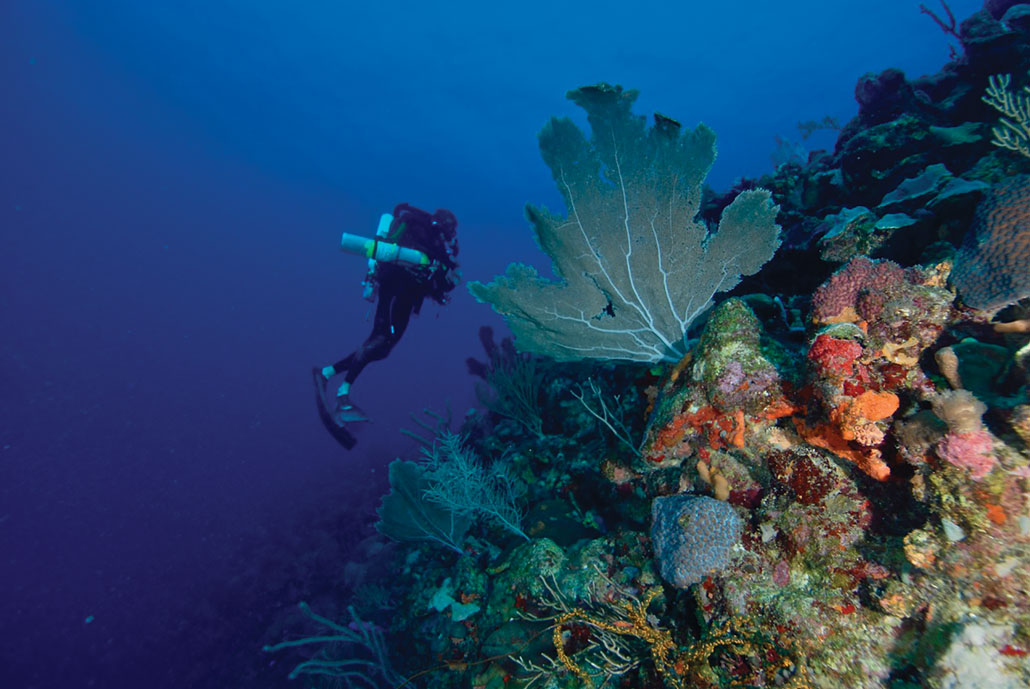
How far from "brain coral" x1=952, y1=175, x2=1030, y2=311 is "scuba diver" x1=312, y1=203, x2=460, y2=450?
268 inches

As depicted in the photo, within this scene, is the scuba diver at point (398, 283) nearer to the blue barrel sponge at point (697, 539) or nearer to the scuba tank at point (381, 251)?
the scuba tank at point (381, 251)

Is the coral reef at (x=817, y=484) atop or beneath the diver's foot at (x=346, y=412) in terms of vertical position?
atop

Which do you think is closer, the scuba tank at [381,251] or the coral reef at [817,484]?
the coral reef at [817,484]

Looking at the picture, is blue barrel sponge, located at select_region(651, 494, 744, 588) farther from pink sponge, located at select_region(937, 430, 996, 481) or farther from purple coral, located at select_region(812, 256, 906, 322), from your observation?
purple coral, located at select_region(812, 256, 906, 322)

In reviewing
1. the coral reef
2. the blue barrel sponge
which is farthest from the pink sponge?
the blue barrel sponge

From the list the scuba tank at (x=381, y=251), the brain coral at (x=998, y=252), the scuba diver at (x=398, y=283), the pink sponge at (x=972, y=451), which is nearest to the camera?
the pink sponge at (x=972, y=451)

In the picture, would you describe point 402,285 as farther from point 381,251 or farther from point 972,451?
point 972,451

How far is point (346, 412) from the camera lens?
8289 mm

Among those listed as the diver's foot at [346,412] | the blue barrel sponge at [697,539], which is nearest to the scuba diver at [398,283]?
the diver's foot at [346,412]

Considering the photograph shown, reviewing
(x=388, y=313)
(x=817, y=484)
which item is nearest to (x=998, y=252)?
(x=817, y=484)

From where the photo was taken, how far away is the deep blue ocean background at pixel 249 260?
525 inches

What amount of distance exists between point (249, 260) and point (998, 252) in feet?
453

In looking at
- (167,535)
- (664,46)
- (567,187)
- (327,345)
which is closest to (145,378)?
(327,345)

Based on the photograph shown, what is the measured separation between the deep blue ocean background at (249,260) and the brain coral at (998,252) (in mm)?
11334
